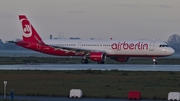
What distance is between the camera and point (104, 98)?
2680cm

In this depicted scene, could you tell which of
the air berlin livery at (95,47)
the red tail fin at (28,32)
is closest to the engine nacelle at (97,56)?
the air berlin livery at (95,47)

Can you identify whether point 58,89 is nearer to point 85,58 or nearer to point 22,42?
point 85,58

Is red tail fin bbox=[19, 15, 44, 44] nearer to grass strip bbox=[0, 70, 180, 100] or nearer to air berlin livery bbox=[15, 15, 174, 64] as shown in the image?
air berlin livery bbox=[15, 15, 174, 64]

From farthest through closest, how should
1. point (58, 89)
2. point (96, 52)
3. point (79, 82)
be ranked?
point (96, 52) → point (79, 82) → point (58, 89)

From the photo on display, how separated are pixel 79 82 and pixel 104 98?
911cm

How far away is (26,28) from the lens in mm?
70500

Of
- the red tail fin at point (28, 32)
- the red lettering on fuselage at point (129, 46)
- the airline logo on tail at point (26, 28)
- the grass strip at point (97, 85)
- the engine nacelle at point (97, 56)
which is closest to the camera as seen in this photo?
the grass strip at point (97, 85)

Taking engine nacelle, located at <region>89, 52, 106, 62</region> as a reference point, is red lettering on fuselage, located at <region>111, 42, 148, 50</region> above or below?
above

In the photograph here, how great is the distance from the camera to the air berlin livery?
6531 cm

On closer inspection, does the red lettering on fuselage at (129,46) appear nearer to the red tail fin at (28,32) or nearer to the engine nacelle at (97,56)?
the engine nacelle at (97,56)

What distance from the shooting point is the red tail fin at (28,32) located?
229 ft

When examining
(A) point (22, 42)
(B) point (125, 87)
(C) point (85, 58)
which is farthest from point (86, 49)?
(B) point (125, 87)

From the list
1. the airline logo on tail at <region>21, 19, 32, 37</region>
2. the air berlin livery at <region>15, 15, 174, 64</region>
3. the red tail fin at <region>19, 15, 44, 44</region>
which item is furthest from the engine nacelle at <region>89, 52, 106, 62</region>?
the airline logo on tail at <region>21, 19, 32, 37</region>

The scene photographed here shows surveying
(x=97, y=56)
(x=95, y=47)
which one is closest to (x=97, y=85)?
(x=97, y=56)
